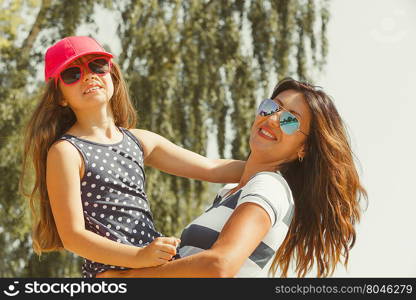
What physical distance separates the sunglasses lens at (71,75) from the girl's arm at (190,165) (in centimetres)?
39

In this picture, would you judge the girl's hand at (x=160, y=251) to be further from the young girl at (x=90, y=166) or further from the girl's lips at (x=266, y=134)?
the girl's lips at (x=266, y=134)

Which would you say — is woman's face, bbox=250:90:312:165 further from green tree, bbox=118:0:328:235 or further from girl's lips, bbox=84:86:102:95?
green tree, bbox=118:0:328:235

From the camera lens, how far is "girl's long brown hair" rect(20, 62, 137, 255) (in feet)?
7.89

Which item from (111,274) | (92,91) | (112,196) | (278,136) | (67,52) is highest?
(67,52)

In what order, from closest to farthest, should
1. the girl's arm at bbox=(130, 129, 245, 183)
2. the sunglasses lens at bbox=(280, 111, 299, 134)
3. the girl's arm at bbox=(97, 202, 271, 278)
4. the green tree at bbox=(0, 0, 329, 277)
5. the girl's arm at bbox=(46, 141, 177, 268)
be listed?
the girl's arm at bbox=(97, 202, 271, 278), the girl's arm at bbox=(46, 141, 177, 268), the sunglasses lens at bbox=(280, 111, 299, 134), the girl's arm at bbox=(130, 129, 245, 183), the green tree at bbox=(0, 0, 329, 277)

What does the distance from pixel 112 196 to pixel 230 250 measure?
0.47 meters

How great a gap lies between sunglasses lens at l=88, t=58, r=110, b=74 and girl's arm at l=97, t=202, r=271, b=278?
67cm

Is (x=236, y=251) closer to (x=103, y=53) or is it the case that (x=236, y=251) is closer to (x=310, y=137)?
(x=310, y=137)

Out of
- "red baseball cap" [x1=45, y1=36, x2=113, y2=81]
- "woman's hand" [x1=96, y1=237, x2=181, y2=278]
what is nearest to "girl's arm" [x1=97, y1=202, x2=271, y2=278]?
"woman's hand" [x1=96, y1=237, x2=181, y2=278]

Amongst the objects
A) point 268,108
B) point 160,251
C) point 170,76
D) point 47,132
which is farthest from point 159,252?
point 170,76

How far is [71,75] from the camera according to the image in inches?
96.1

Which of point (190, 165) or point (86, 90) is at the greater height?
point (86, 90)

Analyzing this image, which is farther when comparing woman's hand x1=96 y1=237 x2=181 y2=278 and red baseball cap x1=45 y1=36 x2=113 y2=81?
red baseball cap x1=45 y1=36 x2=113 y2=81

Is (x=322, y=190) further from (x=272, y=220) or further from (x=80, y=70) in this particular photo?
(x=80, y=70)
